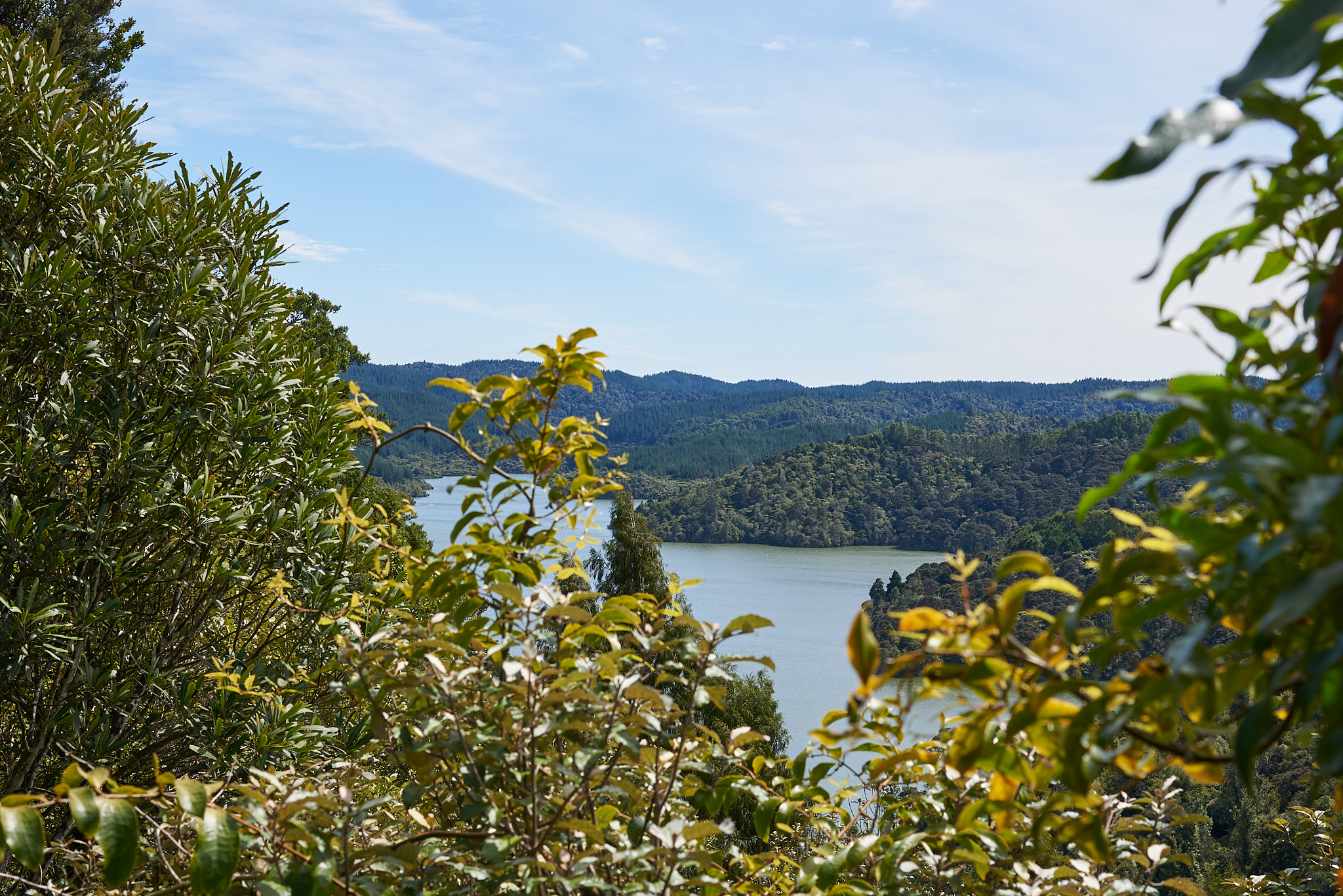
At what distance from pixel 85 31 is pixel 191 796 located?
11.8 metres

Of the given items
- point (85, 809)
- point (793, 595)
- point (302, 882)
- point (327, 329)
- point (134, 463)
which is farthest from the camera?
point (793, 595)

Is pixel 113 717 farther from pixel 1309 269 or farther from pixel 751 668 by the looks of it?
pixel 751 668

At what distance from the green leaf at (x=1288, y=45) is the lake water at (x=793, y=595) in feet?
64.0

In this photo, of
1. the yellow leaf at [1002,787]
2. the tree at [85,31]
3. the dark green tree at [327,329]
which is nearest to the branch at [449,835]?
the yellow leaf at [1002,787]

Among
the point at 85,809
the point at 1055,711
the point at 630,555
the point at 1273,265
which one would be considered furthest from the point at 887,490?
the point at 85,809

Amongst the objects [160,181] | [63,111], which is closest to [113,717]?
→ [160,181]

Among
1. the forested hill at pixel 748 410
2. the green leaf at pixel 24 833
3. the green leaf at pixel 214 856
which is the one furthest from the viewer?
the forested hill at pixel 748 410

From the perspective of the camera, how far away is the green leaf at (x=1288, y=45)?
47cm

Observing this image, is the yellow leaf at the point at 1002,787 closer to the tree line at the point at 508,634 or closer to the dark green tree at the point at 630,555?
the tree line at the point at 508,634

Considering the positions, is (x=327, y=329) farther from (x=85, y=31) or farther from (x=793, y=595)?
(x=793, y=595)

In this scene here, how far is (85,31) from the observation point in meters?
9.65

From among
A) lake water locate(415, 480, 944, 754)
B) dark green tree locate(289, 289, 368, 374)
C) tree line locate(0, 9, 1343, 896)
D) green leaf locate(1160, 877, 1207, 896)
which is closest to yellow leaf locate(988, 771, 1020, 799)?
tree line locate(0, 9, 1343, 896)

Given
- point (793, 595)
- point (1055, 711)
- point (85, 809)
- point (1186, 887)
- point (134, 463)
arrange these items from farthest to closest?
point (793, 595)
point (134, 463)
point (1186, 887)
point (85, 809)
point (1055, 711)

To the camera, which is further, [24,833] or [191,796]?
[191,796]
